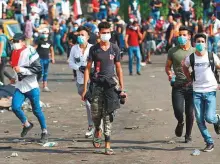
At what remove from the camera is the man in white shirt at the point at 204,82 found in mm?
11258

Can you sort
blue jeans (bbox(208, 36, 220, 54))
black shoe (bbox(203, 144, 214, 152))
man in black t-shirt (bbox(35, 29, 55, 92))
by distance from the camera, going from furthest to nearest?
1. blue jeans (bbox(208, 36, 220, 54))
2. man in black t-shirt (bbox(35, 29, 55, 92))
3. black shoe (bbox(203, 144, 214, 152))

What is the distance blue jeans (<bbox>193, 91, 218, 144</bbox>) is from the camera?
11.3m

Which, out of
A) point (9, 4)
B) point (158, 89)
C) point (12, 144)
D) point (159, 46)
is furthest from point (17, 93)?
point (9, 4)

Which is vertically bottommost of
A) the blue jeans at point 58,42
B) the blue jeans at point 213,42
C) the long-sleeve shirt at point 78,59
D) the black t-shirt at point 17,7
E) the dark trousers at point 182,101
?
the blue jeans at point 58,42

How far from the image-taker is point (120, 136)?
13250 millimetres

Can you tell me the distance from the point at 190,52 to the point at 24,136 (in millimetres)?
3136

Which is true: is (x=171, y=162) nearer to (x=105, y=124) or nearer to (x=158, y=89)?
(x=105, y=124)

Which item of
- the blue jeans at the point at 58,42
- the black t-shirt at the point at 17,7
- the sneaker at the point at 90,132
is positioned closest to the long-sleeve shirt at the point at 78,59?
the sneaker at the point at 90,132

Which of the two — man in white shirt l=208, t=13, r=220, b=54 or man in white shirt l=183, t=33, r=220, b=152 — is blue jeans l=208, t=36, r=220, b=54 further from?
man in white shirt l=183, t=33, r=220, b=152

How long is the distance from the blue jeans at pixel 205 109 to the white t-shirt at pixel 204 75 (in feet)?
0.27

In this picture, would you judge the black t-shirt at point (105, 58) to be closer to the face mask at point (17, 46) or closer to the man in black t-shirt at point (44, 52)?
the face mask at point (17, 46)

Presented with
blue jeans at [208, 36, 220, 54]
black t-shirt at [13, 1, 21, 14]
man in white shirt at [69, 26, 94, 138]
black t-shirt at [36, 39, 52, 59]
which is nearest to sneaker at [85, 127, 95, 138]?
man in white shirt at [69, 26, 94, 138]

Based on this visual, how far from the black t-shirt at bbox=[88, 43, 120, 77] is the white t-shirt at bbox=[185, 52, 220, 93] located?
114cm

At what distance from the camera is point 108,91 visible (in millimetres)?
11484
